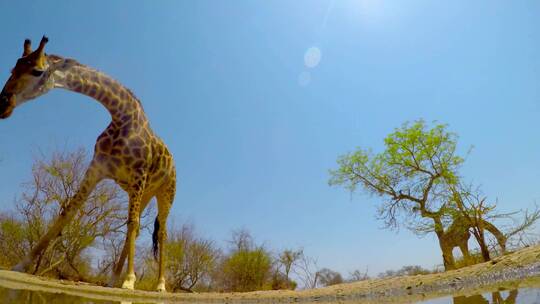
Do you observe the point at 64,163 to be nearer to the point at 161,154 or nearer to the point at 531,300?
the point at 161,154

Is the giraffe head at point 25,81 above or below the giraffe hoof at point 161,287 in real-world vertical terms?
above

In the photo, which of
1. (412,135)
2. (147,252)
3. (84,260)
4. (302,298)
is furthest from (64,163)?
(412,135)

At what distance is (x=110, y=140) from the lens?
5699 millimetres

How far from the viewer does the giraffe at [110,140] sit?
4742 mm

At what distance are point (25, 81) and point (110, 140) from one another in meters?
1.43

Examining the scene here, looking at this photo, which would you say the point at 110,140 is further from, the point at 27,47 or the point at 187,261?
the point at 187,261

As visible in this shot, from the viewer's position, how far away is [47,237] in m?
4.95

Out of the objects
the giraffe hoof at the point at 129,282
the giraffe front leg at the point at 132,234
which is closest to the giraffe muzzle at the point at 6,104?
the giraffe front leg at the point at 132,234

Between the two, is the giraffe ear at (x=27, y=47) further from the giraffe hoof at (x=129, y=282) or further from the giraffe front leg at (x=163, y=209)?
the giraffe hoof at (x=129, y=282)

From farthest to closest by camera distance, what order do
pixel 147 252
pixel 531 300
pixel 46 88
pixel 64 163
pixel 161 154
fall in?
pixel 147 252 < pixel 64 163 < pixel 161 154 < pixel 46 88 < pixel 531 300

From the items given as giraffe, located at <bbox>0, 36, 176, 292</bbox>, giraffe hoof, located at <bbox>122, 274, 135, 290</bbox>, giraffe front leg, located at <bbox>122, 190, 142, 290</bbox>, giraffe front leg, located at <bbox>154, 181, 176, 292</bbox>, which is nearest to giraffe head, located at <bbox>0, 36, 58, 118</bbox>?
giraffe, located at <bbox>0, 36, 176, 292</bbox>

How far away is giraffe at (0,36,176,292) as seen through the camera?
474 centimetres

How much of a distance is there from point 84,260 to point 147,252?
308cm

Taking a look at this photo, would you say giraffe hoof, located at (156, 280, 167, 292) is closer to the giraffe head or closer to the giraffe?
the giraffe
